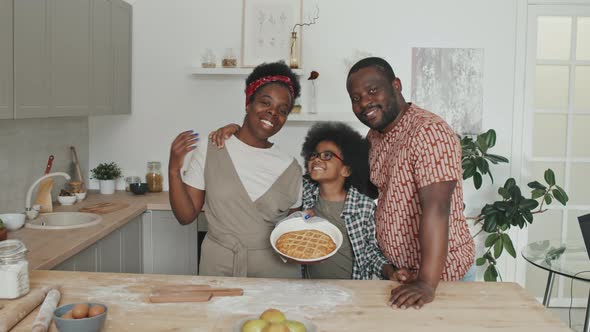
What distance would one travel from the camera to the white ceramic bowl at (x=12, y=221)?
2.78 meters

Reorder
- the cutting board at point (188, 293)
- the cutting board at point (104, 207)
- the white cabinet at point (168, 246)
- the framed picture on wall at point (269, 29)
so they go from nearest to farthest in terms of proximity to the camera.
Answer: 1. the cutting board at point (188, 293)
2. the cutting board at point (104, 207)
3. the white cabinet at point (168, 246)
4. the framed picture on wall at point (269, 29)

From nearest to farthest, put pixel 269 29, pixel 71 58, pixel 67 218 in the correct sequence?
pixel 71 58 < pixel 67 218 < pixel 269 29

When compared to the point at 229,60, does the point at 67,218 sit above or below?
below

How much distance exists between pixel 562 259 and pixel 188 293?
204 centimetres

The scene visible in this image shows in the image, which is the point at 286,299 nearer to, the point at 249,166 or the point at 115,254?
the point at 249,166

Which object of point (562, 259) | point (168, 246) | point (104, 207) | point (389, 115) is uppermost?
point (389, 115)

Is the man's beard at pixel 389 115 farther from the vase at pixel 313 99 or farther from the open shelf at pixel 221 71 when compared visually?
the vase at pixel 313 99

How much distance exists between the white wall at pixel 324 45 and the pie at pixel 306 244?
6.90 feet

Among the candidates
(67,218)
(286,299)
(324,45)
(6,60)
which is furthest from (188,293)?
(324,45)

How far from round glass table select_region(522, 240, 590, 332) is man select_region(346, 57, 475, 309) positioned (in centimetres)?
91

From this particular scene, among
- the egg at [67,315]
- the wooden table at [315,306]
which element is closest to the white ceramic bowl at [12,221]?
the wooden table at [315,306]

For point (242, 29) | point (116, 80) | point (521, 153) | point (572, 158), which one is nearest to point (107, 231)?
point (116, 80)

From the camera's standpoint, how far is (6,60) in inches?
97.7

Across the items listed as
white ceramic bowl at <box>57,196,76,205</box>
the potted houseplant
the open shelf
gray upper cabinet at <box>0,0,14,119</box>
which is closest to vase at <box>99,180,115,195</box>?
the potted houseplant
